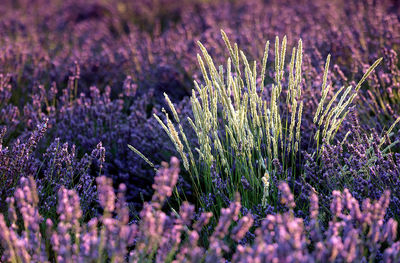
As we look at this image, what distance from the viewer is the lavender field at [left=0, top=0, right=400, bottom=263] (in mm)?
1406

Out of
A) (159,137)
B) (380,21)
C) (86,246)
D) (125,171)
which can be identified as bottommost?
(125,171)

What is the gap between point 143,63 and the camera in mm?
4438

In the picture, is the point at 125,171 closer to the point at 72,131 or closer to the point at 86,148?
the point at 86,148

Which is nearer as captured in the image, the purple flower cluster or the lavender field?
the purple flower cluster

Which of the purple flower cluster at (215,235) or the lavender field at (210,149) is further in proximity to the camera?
the lavender field at (210,149)

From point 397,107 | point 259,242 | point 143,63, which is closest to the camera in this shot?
point 259,242

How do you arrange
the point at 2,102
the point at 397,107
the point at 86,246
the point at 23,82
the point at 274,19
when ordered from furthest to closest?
the point at 274,19
the point at 23,82
the point at 2,102
the point at 397,107
the point at 86,246

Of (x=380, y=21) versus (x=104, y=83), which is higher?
(x=380, y=21)

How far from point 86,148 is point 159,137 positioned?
494 millimetres

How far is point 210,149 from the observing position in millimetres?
2057

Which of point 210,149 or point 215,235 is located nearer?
point 215,235

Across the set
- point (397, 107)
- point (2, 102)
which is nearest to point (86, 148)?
point (2, 102)

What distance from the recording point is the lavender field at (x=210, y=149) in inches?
55.4

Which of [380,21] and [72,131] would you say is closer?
[72,131]
